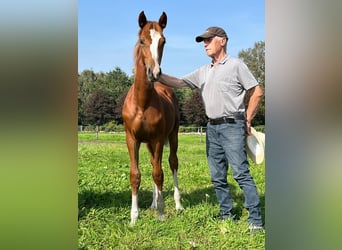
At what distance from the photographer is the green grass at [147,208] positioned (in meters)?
2.24

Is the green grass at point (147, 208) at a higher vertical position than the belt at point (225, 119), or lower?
lower

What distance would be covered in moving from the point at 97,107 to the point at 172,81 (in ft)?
1.75

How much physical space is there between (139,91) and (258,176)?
3.39 feet

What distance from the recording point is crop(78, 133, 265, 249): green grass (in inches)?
88.4

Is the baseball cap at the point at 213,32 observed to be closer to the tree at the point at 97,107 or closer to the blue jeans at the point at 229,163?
the blue jeans at the point at 229,163

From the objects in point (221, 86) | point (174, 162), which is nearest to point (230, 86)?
point (221, 86)

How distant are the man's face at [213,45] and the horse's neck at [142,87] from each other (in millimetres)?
453

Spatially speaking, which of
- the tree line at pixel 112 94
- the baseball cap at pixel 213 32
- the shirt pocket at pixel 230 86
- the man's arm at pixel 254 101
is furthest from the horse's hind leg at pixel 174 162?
the baseball cap at pixel 213 32

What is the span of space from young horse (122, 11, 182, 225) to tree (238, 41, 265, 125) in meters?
0.61
